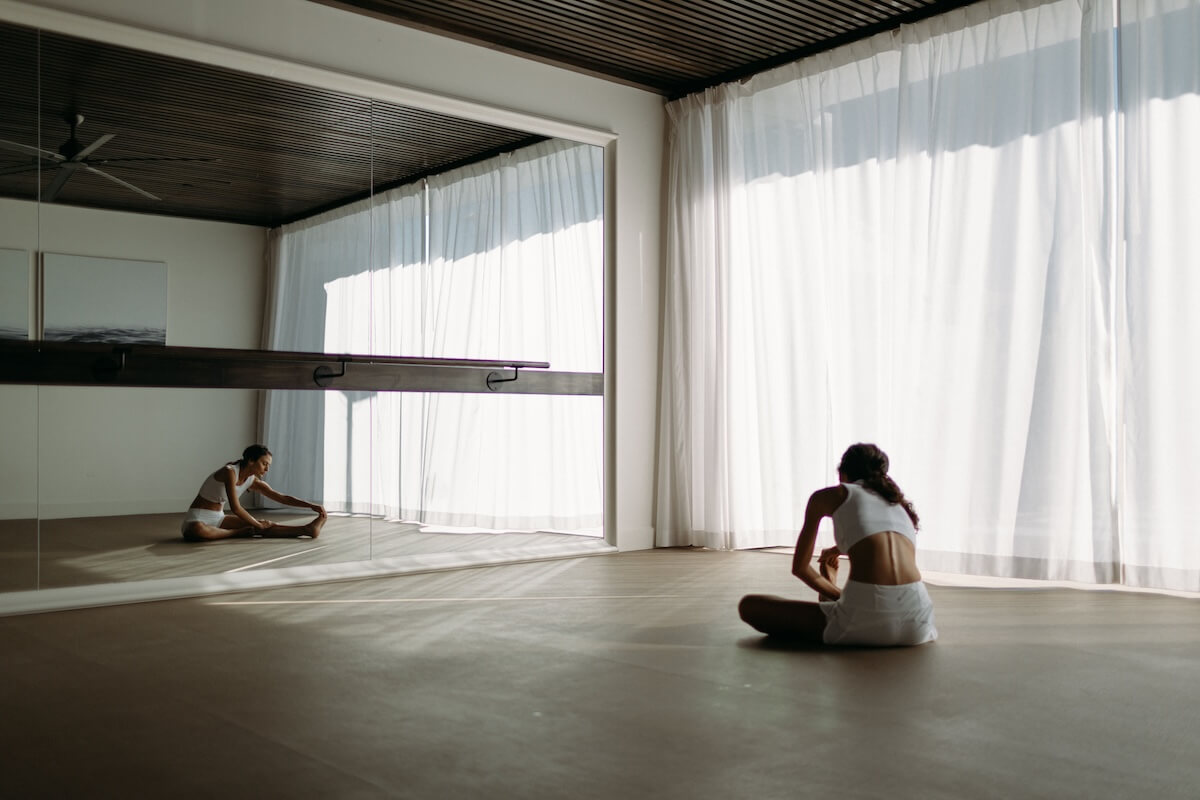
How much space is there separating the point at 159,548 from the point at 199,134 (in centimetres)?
203

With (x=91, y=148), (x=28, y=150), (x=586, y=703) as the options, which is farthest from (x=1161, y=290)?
(x=28, y=150)

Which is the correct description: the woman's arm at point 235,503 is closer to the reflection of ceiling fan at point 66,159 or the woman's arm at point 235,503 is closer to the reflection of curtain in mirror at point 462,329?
the reflection of curtain in mirror at point 462,329

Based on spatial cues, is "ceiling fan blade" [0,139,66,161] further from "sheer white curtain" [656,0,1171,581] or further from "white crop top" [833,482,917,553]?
"sheer white curtain" [656,0,1171,581]

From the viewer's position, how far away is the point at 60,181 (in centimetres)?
477

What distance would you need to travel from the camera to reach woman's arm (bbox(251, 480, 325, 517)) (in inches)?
212

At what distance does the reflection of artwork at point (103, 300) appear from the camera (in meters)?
4.76

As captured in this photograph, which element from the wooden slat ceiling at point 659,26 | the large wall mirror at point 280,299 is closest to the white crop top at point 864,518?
the large wall mirror at point 280,299

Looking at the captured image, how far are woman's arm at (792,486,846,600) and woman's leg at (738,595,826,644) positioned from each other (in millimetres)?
87

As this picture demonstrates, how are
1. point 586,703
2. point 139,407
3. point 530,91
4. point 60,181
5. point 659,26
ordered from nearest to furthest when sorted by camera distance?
point 586,703 → point 60,181 → point 139,407 → point 659,26 → point 530,91

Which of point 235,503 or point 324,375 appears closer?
point 235,503

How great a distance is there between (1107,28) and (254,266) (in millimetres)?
4392

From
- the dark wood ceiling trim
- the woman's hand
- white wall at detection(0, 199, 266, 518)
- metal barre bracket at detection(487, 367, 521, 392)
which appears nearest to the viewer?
the woman's hand

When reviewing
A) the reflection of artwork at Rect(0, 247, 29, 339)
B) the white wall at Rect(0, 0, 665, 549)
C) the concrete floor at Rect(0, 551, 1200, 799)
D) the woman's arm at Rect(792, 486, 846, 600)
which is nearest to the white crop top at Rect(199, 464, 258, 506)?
the concrete floor at Rect(0, 551, 1200, 799)

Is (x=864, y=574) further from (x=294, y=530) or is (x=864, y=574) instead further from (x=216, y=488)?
(x=216, y=488)
